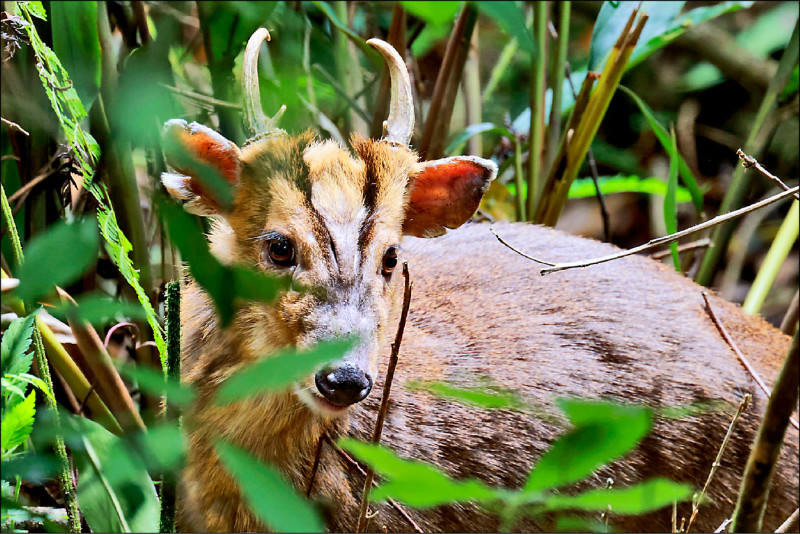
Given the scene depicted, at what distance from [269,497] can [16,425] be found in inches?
17.0

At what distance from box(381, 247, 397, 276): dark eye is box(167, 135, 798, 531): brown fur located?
0.12 feet

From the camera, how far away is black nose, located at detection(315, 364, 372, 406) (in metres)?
1.52

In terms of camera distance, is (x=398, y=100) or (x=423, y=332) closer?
(x=398, y=100)

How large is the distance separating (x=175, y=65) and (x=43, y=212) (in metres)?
0.53

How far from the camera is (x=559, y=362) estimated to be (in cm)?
235

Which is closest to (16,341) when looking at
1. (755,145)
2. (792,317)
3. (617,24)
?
(617,24)

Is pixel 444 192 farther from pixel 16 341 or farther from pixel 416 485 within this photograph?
pixel 416 485

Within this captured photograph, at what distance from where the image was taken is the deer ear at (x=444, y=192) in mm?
1916

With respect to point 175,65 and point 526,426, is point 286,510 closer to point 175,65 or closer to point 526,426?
point 175,65

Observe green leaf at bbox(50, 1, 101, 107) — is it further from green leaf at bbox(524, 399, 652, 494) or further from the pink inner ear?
green leaf at bbox(524, 399, 652, 494)

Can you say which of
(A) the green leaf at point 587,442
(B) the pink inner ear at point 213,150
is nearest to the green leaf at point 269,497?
(A) the green leaf at point 587,442

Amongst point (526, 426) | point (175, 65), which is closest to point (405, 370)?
point (526, 426)

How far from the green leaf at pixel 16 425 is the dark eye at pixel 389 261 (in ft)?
2.81

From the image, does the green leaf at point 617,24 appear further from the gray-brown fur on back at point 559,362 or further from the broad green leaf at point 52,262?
the broad green leaf at point 52,262
